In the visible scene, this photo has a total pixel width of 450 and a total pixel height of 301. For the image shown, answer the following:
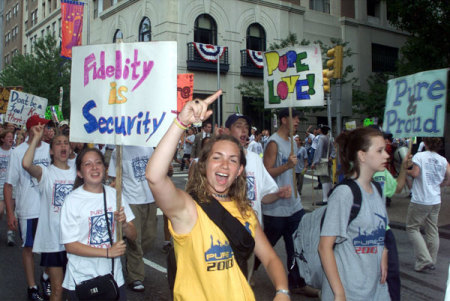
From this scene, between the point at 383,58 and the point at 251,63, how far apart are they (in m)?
12.4

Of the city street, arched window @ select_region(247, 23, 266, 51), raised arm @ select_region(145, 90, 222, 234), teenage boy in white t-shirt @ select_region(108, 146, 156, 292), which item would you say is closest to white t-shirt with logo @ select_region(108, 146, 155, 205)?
teenage boy in white t-shirt @ select_region(108, 146, 156, 292)

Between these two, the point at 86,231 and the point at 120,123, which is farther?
the point at 120,123

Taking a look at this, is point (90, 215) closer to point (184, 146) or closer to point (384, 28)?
point (184, 146)

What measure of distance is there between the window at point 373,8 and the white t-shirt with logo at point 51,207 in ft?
110

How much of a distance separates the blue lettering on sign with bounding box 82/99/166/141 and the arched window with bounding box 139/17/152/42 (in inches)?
932

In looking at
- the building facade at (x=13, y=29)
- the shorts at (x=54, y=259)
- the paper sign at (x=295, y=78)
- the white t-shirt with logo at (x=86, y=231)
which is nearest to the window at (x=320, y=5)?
the paper sign at (x=295, y=78)

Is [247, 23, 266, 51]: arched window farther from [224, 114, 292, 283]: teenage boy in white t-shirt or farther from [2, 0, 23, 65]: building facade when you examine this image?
[2, 0, 23, 65]: building facade

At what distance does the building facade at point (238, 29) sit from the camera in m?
25.7

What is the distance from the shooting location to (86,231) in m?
3.37

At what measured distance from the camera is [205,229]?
2.18 m

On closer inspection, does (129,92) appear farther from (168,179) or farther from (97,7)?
(97,7)

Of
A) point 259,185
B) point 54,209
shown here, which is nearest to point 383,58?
point 259,185

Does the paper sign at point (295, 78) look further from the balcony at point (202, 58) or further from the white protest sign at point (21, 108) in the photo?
the balcony at point (202, 58)

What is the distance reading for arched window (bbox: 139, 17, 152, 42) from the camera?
2653 centimetres
